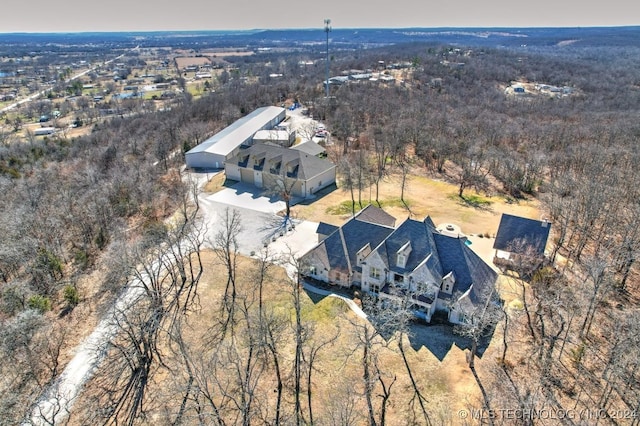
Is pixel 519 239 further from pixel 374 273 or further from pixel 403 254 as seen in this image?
pixel 374 273

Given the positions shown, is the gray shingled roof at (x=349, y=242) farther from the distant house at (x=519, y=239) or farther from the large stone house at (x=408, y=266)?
the distant house at (x=519, y=239)

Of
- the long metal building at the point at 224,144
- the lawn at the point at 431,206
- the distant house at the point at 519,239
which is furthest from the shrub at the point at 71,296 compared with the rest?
the distant house at the point at 519,239

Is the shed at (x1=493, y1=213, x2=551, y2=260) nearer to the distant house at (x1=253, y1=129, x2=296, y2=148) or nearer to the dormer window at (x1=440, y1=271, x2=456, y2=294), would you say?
the dormer window at (x1=440, y1=271, x2=456, y2=294)

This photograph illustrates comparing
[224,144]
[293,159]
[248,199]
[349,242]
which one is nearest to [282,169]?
[293,159]

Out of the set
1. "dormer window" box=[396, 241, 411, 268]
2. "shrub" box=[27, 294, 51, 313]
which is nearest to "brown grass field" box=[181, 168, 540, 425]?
"dormer window" box=[396, 241, 411, 268]

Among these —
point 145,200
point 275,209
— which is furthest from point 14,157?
point 275,209
